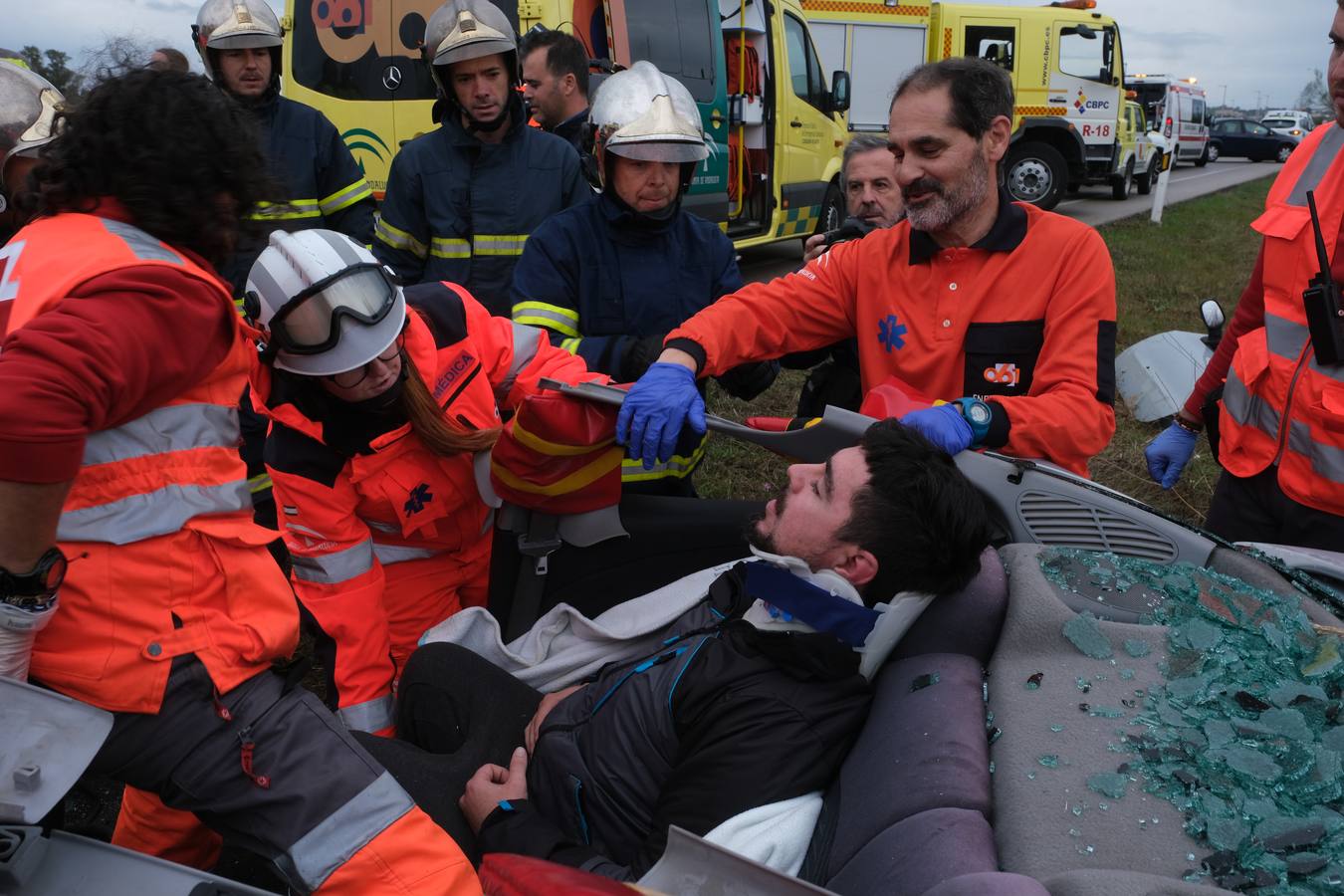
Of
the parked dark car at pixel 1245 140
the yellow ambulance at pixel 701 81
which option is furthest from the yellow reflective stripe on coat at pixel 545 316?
the parked dark car at pixel 1245 140

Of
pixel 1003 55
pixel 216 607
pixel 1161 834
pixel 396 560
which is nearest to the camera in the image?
pixel 1161 834

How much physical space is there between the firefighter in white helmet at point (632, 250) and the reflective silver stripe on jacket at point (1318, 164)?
4.63 ft

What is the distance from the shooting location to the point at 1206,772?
1337mm

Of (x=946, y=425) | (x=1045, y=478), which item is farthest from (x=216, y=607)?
(x=1045, y=478)

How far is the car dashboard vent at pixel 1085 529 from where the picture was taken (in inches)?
76.0

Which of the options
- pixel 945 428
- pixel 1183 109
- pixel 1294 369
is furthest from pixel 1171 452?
pixel 1183 109

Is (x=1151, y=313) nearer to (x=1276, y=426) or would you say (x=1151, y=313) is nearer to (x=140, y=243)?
(x=1276, y=426)

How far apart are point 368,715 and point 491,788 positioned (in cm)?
41

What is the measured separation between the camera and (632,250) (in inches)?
119

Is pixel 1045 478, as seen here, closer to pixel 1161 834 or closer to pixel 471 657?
pixel 1161 834

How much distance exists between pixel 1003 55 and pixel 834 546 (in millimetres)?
14090

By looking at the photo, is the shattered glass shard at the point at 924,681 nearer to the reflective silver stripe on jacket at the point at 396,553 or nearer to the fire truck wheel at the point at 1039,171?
the reflective silver stripe on jacket at the point at 396,553

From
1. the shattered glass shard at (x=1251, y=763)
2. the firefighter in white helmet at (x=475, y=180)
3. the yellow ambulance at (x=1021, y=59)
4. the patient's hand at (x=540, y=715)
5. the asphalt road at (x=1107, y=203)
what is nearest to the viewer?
the shattered glass shard at (x=1251, y=763)

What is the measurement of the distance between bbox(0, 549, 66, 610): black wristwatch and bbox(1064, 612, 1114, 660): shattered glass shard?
60.5 inches
